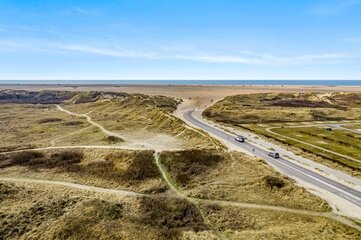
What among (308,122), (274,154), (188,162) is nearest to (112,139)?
(188,162)

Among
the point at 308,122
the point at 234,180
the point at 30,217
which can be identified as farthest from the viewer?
the point at 308,122

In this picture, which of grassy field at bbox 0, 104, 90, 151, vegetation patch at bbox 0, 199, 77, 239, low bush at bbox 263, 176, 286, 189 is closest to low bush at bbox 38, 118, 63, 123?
grassy field at bbox 0, 104, 90, 151

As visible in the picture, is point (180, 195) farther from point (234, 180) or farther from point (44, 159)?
point (44, 159)

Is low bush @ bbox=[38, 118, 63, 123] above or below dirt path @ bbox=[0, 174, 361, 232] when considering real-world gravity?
Result: above

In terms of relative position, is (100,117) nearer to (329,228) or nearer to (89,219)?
(89,219)

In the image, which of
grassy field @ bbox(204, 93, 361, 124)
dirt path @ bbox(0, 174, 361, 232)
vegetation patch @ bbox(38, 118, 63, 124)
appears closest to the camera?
dirt path @ bbox(0, 174, 361, 232)

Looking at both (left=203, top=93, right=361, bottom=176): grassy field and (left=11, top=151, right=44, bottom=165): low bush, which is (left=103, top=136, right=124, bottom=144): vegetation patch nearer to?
(left=11, top=151, right=44, bottom=165): low bush

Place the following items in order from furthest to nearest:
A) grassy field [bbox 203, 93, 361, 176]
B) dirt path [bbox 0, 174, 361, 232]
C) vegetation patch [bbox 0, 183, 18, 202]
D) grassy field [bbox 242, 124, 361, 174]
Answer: grassy field [bbox 203, 93, 361, 176] → grassy field [bbox 242, 124, 361, 174] → vegetation patch [bbox 0, 183, 18, 202] → dirt path [bbox 0, 174, 361, 232]

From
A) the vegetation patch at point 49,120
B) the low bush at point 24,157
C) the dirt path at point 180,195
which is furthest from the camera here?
the vegetation patch at point 49,120

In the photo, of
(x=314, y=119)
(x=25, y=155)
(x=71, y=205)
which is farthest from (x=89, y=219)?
(x=314, y=119)

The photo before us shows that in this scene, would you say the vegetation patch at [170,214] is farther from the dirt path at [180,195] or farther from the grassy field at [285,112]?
the grassy field at [285,112]

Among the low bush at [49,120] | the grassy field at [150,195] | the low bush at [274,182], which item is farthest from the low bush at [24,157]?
the low bush at [49,120]
